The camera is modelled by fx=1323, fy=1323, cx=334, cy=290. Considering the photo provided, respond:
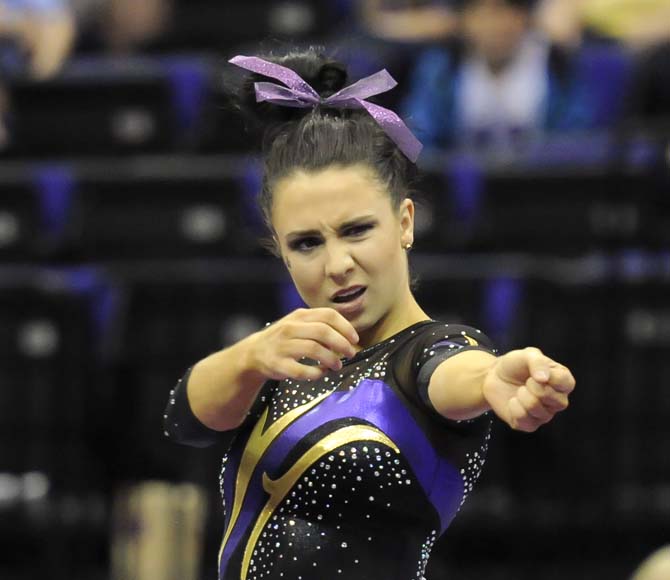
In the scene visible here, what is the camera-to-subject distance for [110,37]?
21.4 feet

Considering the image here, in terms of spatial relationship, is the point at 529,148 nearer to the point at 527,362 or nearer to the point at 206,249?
the point at 206,249

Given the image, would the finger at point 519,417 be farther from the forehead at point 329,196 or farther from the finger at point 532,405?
the forehead at point 329,196

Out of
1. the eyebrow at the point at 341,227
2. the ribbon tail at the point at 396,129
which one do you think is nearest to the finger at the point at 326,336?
the eyebrow at the point at 341,227

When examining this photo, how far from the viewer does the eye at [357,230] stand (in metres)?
2.07

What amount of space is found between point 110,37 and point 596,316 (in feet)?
9.87

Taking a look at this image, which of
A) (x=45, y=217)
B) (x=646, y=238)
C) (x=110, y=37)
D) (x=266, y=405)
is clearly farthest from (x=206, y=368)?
(x=110, y=37)

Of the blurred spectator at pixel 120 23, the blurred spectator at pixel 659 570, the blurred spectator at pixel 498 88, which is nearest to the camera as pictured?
the blurred spectator at pixel 659 570

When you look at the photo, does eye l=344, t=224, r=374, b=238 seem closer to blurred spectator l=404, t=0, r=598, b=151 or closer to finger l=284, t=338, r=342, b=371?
finger l=284, t=338, r=342, b=371

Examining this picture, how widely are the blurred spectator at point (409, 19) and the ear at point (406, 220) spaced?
373 cm

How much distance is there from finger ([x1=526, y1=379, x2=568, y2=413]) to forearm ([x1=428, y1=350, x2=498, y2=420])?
17 cm

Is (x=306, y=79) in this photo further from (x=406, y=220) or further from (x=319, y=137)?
(x=406, y=220)

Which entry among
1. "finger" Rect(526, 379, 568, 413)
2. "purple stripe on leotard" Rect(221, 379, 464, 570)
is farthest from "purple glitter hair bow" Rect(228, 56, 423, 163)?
"finger" Rect(526, 379, 568, 413)

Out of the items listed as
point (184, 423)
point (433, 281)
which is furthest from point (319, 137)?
point (433, 281)

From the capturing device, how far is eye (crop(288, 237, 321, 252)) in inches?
82.4
